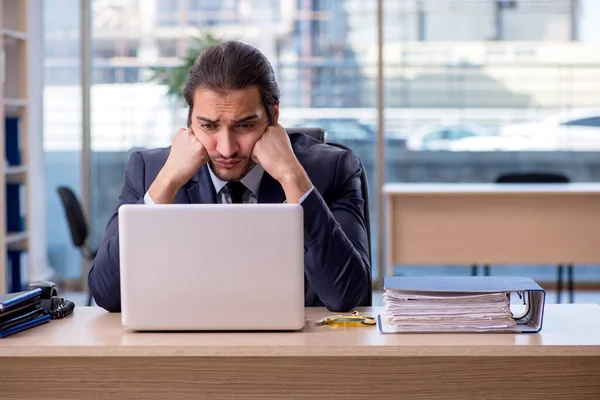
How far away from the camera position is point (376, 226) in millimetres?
6262

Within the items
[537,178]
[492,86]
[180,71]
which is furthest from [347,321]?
[492,86]

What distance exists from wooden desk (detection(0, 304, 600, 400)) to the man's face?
50 centimetres

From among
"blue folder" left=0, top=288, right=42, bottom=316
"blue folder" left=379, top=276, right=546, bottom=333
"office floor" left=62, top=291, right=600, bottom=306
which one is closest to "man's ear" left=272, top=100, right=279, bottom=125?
"blue folder" left=379, top=276, right=546, bottom=333

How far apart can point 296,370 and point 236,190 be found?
24.8 inches

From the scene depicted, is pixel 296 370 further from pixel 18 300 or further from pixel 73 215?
pixel 73 215

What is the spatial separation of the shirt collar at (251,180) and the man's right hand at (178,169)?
13cm

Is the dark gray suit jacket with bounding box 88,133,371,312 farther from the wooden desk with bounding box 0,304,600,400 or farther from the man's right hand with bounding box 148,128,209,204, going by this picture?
the wooden desk with bounding box 0,304,600,400

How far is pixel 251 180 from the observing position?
7.16ft

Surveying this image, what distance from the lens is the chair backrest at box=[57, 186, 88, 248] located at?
4.77 m

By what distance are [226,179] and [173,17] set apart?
4272mm

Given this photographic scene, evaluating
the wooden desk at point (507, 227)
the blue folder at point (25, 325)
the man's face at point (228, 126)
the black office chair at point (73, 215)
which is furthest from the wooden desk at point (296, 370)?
the wooden desk at point (507, 227)

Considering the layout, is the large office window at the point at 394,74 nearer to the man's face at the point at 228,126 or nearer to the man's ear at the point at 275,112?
the man's ear at the point at 275,112

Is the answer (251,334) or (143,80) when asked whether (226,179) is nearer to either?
(251,334)

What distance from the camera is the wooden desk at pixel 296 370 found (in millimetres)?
1629
